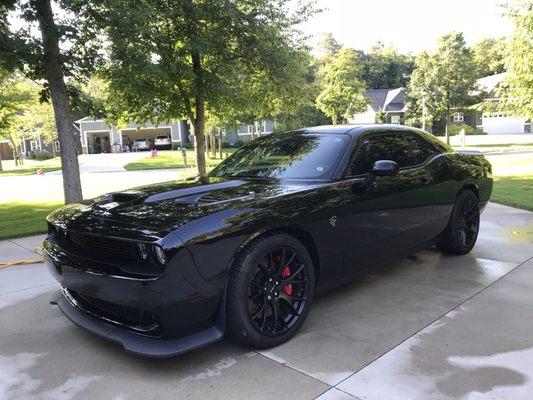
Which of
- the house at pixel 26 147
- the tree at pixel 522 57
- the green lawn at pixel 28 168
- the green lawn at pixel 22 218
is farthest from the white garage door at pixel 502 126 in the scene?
the green lawn at pixel 22 218

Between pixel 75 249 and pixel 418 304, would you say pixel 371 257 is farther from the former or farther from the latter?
pixel 75 249

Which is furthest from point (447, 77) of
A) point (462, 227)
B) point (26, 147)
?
point (26, 147)

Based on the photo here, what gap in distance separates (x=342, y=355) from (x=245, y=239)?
1.06 meters

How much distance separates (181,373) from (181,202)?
1.17 m

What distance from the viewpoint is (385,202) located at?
434cm

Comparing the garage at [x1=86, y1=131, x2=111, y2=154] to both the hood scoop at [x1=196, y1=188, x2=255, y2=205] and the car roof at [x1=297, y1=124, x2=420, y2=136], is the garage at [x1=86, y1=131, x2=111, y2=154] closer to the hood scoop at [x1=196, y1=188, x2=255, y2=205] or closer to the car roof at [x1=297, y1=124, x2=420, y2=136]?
the car roof at [x1=297, y1=124, x2=420, y2=136]

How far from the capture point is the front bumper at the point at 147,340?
2.93 m

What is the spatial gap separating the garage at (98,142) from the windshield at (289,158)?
56186 mm

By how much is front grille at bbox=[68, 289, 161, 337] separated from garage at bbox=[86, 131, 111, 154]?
57.4 meters

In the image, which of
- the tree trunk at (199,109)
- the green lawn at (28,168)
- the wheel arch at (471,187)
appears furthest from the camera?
the green lawn at (28,168)

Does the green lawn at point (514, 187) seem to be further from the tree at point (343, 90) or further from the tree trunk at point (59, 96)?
the tree at point (343, 90)

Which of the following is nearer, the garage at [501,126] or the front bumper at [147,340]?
the front bumper at [147,340]

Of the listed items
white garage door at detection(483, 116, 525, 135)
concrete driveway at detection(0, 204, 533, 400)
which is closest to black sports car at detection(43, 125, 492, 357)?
concrete driveway at detection(0, 204, 533, 400)

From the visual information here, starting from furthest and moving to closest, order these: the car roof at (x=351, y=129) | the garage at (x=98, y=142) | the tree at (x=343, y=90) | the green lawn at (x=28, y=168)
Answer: the garage at (x=98, y=142) < the tree at (x=343, y=90) < the green lawn at (x=28, y=168) < the car roof at (x=351, y=129)
